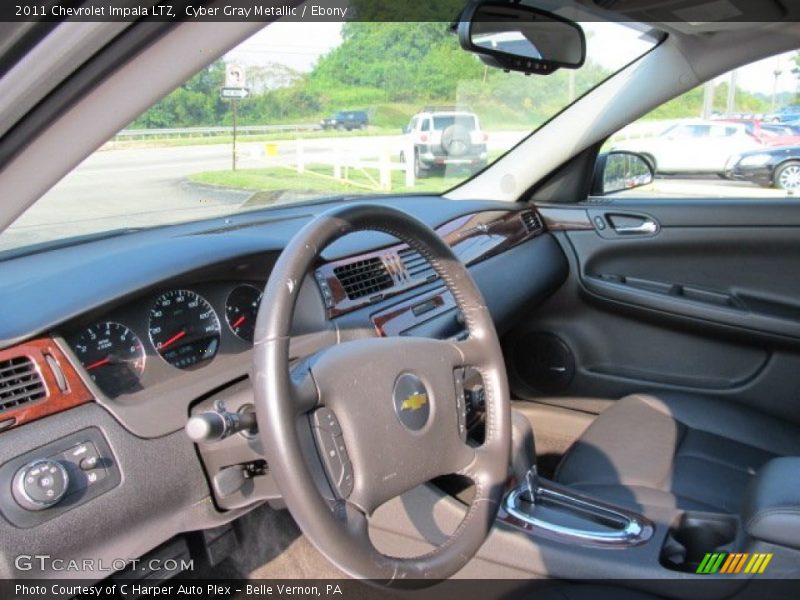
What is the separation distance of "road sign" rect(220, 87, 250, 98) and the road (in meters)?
0.18

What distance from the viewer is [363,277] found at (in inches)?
98.2

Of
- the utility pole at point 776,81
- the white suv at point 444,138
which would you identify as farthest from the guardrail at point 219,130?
the utility pole at point 776,81

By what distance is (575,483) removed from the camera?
2492mm

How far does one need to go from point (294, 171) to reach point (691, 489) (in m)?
1.56

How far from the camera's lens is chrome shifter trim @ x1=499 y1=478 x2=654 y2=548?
197cm

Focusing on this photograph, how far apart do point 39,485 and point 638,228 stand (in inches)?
111

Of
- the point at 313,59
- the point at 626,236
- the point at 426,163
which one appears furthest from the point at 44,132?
the point at 626,236

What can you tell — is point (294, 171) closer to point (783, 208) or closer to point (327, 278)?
point (327, 278)

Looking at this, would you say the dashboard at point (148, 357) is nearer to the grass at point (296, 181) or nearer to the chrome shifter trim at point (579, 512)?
the grass at point (296, 181)

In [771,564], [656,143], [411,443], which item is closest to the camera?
[411,443]

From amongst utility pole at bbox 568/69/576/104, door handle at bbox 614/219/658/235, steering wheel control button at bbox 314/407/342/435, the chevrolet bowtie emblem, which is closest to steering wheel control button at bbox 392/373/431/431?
the chevrolet bowtie emblem

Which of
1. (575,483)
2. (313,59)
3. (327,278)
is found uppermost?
(313,59)

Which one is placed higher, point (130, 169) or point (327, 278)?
point (130, 169)

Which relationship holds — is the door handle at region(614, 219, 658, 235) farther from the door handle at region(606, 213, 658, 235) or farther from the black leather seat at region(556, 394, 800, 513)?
the black leather seat at region(556, 394, 800, 513)
